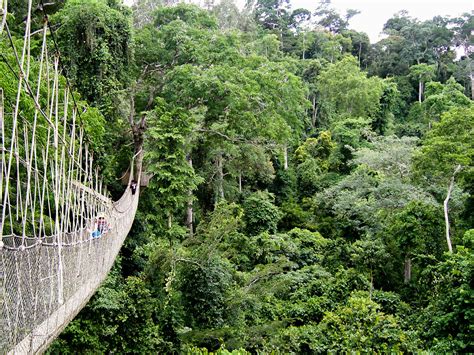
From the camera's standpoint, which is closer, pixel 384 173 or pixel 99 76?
pixel 99 76

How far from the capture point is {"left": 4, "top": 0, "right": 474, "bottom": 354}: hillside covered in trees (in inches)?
229

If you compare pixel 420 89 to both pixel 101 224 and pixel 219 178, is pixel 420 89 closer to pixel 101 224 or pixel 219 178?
pixel 219 178

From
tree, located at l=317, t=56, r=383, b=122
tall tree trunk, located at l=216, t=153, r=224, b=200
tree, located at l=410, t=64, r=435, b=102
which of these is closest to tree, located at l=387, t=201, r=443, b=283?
tall tree trunk, located at l=216, t=153, r=224, b=200

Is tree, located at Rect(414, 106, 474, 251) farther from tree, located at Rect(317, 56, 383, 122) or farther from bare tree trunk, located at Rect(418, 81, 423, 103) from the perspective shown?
bare tree trunk, located at Rect(418, 81, 423, 103)

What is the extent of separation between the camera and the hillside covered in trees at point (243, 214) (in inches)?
229

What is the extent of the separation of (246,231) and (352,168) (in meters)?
4.21

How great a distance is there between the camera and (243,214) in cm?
887

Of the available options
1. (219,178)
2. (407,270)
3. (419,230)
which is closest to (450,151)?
(419,230)

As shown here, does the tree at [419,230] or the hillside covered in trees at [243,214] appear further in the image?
the tree at [419,230]

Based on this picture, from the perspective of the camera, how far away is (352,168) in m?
12.9

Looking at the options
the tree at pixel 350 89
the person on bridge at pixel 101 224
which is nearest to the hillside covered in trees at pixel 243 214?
the person on bridge at pixel 101 224

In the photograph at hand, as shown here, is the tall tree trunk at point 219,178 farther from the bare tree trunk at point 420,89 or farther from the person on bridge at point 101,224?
the bare tree trunk at point 420,89

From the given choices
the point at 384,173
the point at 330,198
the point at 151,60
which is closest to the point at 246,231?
the point at 330,198

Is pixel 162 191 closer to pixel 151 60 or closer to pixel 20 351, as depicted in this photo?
pixel 151 60
